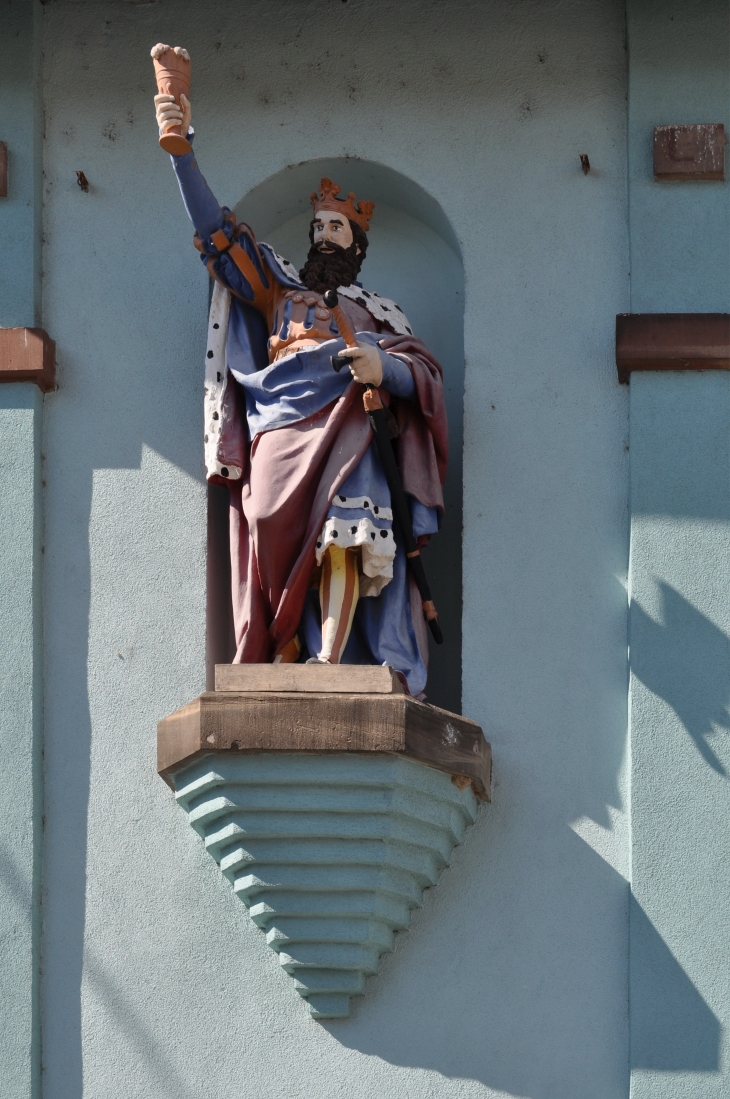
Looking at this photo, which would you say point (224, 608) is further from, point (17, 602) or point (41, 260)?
point (41, 260)

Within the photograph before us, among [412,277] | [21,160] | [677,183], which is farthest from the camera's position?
[412,277]

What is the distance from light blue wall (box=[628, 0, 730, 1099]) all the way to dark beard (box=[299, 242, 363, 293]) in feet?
2.92

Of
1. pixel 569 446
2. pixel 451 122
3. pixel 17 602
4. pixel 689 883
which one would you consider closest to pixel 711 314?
pixel 569 446

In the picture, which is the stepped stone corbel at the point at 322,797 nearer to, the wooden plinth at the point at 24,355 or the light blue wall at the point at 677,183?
the wooden plinth at the point at 24,355

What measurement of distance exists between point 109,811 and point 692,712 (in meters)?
1.76

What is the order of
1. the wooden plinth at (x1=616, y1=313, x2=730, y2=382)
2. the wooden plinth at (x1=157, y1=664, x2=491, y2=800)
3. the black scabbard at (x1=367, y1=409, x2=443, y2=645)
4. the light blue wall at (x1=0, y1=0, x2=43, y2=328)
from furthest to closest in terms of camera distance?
1. the light blue wall at (x1=0, y1=0, x2=43, y2=328)
2. the wooden plinth at (x1=616, y1=313, x2=730, y2=382)
3. the black scabbard at (x1=367, y1=409, x2=443, y2=645)
4. the wooden plinth at (x1=157, y1=664, x2=491, y2=800)

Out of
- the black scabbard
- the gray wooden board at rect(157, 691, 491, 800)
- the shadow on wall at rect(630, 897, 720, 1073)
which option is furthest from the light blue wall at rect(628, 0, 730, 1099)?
the gray wooden board at rect(157, 691, 491, 800)

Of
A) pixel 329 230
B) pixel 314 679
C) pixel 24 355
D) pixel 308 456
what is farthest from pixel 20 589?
pixel 329 230

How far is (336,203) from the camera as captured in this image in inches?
295

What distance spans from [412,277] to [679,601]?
63.7 inches

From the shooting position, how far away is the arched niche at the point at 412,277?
7.59 metres

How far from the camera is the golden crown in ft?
24.6

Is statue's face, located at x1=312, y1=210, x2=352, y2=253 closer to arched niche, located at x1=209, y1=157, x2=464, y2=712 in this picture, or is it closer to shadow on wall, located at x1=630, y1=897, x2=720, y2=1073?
arched niche, located at x1=209, y1=157, x2=464, y2=712

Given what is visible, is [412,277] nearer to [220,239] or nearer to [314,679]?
[220,239]
